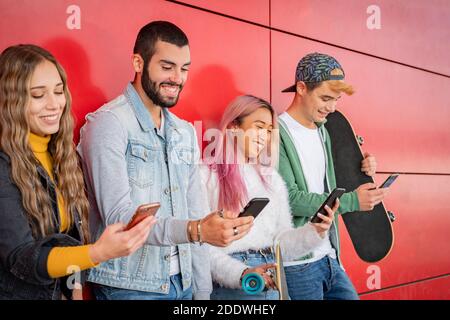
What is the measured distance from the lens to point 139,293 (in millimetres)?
1742

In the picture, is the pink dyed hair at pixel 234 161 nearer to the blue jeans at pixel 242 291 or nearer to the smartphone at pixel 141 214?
the blue jeans at pixel 242 291

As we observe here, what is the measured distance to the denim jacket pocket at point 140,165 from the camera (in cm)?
175

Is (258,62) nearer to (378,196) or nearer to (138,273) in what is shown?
(378,196)

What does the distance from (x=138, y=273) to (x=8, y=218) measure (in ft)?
1.60

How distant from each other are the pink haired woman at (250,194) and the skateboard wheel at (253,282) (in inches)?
1.1

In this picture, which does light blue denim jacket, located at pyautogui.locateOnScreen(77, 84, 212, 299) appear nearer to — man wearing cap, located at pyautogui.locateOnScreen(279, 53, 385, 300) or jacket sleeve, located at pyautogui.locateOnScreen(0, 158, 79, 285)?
jacket sleeve, located at pyautogui.locateOnScreen(0, 158, 79, 285)

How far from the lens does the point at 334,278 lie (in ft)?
7.69

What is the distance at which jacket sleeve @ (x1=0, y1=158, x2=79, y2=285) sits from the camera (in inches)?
54.5

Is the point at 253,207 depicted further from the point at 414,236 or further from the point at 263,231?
the point at 414,236

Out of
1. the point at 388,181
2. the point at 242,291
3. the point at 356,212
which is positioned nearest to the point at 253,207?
the point at 242,291

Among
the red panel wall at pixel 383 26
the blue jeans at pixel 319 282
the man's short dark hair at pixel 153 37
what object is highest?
the red panel wall at pixel 383 26

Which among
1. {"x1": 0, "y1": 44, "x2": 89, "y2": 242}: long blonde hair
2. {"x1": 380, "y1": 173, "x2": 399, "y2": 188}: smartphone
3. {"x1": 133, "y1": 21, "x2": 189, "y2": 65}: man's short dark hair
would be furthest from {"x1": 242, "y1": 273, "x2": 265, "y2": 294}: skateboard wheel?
{"x1": 380, "y1": 173, "x2": 399, "y2": 188}: smartphone

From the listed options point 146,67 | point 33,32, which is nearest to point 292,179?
point 146,67

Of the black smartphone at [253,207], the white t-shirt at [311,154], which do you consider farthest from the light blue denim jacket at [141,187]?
the white t-shirt at [311,154]
